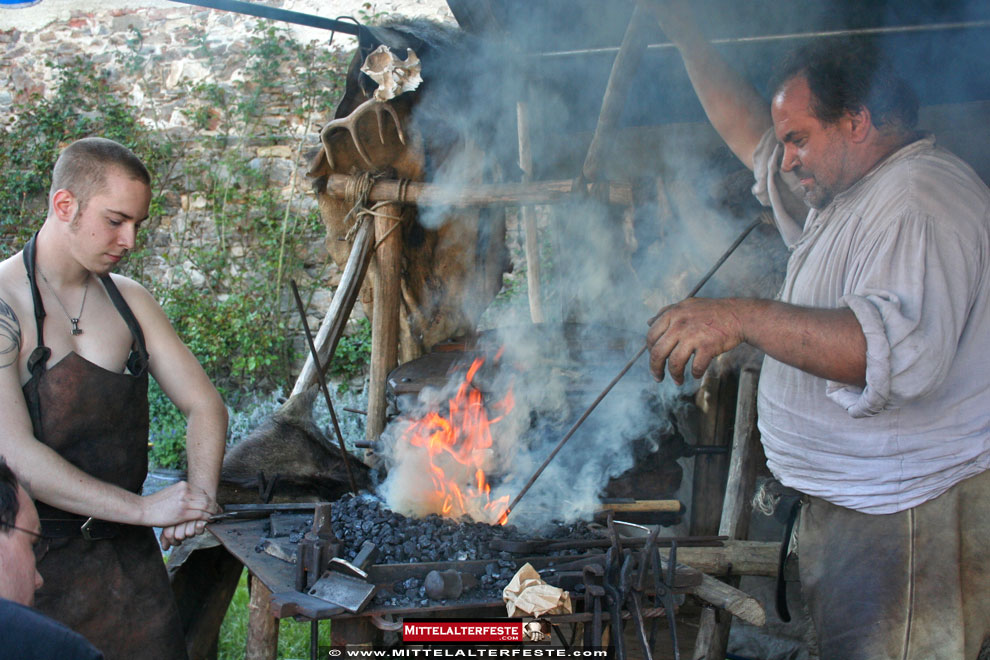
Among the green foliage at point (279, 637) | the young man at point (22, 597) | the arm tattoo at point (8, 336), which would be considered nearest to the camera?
the young man at point (22, 597)

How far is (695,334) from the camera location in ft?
6.66

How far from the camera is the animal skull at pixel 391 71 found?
3.72 m

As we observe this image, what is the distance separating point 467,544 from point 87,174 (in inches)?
74.4

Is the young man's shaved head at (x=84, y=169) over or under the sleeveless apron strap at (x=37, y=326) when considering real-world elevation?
over

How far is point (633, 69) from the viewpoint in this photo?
10.7 feet

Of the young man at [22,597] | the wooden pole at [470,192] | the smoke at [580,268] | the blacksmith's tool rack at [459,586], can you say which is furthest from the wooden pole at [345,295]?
the young man at [22,597]

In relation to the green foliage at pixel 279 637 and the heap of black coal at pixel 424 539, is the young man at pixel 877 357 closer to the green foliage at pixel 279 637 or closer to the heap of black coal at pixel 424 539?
the heap of black coal at pixel 424 539

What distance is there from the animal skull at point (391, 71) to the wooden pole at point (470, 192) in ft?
1.93

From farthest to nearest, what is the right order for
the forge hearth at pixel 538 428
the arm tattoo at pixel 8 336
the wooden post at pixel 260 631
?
the forge hearth at pixel 538 428 → the wooden post at pixel 260 631 → the arm tattoo at pixel 8 336

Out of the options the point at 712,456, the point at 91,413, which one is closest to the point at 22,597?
the point at 91,413

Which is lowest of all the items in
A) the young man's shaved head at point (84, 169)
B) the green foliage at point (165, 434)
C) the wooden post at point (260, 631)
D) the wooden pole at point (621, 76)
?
the green foliage at point (165, 434)

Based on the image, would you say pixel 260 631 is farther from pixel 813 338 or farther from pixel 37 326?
pixel 813 338

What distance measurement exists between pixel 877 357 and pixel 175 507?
232cm

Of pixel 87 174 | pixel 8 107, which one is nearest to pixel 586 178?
pixel 87 174
